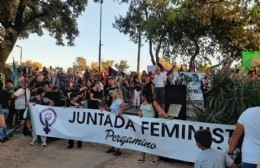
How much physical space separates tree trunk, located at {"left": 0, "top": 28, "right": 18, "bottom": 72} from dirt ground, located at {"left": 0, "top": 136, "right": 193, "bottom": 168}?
1560 cm

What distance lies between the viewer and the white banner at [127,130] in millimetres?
9094

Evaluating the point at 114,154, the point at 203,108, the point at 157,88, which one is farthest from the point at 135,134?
the point at 157,88

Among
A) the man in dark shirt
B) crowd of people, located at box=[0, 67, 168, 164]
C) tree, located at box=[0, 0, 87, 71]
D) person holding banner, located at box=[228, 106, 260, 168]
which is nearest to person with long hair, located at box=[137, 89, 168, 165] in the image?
crowd of people, located at box=[0, 67, 168, 164]

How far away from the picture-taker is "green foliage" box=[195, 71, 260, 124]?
9.05 m

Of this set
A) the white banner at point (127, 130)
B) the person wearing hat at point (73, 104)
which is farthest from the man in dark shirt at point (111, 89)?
the white banner at point (127, 130)

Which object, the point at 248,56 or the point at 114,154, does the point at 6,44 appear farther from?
the point at 114,154

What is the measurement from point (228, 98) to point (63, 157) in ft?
13.9

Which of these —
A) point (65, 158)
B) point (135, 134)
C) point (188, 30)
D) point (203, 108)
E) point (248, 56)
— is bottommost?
point (65, 158)

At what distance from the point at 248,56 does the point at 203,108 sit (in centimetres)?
1048

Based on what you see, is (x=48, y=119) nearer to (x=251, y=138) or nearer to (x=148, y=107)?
(x=148, y=107)

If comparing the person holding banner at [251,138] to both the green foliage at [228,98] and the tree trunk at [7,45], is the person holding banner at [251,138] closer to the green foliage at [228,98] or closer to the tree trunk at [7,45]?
the green foliage at [228,98]

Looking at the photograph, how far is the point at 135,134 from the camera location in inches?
400

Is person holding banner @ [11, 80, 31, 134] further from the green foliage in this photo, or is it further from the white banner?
the green foliage

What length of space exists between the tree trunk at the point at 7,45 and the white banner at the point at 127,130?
15.6 meters
